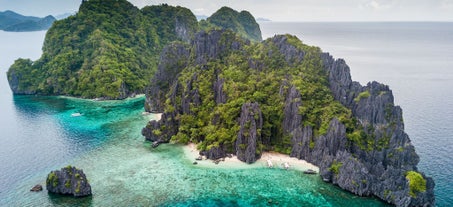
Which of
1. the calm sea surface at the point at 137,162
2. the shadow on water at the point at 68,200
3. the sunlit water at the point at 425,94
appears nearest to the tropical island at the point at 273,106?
the calm sea surface at the point at 137,162

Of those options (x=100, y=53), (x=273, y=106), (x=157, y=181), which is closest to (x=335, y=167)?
(x=273, y=106)

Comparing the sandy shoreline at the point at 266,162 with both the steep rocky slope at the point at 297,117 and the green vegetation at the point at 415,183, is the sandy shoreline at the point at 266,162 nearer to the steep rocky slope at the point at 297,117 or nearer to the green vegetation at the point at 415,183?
the steep rocky slope at the point at 297,117

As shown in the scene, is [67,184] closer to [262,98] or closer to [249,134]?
[249,134]

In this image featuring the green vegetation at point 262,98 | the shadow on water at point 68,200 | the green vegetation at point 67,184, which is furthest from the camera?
the green vegetation at point 262,98

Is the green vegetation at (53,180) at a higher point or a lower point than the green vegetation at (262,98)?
lower

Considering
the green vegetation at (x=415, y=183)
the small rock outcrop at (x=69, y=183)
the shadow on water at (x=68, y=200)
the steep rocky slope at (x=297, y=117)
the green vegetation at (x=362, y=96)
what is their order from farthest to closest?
the green vegetation at (x=362, y=96) → the steep rocky slope at (x=297, y=117) → the small rock outcrop at (x=69, y=183) → the shadow on water at (x=68, y=200) → the green vegetation at (x=415, y=183)

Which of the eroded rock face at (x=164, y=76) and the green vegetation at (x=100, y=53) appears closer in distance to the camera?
the eroded rock face at (x=164, y=76)

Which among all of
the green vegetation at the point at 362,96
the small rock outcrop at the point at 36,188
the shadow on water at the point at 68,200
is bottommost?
the shadow on water at the point at 68,200
